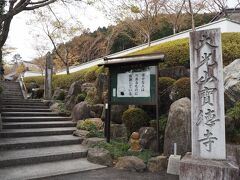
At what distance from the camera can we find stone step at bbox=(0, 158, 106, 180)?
6281mm

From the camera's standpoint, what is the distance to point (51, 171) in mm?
6738

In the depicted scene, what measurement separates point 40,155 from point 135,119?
3321mm

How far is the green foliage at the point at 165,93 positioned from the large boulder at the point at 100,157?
8.56 feet

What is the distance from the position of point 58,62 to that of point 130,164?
99.9 ft

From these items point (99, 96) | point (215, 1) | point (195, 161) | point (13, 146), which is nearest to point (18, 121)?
point (13, 146)

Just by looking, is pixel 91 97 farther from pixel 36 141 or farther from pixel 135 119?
pixel 36 141

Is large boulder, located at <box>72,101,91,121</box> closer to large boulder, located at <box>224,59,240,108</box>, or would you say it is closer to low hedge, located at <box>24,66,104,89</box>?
low hedge, located at <box>24,66,104,89</box>

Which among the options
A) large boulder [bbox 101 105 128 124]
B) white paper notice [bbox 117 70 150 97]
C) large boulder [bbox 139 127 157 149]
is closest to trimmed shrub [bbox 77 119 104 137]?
large boulder [bbox 101 105 128 124]

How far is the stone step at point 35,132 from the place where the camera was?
893cm

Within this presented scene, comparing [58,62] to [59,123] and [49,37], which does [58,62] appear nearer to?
[49,37]

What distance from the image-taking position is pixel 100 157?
7633mm

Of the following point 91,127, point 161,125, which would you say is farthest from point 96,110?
point 161,125

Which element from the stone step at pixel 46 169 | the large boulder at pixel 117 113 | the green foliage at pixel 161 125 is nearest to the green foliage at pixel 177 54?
the large boulder at pixel 117 113

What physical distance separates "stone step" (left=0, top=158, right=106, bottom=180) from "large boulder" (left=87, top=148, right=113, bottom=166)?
0.54 feet
